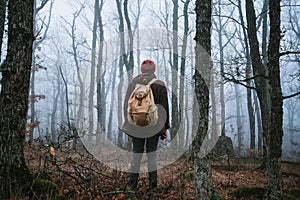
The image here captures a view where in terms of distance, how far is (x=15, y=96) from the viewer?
341cm

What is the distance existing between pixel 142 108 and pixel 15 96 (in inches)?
70.3

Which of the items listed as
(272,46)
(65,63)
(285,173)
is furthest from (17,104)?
(65,63)

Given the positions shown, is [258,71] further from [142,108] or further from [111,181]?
[111,181]

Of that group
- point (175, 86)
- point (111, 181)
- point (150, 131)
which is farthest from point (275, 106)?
point (175, 86)

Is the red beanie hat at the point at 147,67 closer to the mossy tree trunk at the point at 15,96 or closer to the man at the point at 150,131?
the man at the point at 150,131

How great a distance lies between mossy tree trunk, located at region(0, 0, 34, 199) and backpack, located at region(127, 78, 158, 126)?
1.55 metres

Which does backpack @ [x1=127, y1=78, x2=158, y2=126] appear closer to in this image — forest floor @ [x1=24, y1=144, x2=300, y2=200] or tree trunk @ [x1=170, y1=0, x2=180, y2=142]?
forest floor @ [x1=24, y1=144, x2=300, y2=200]

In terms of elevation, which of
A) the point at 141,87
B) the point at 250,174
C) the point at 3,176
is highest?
the point at 141,87

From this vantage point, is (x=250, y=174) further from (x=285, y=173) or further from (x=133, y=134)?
(x=133, y=134)

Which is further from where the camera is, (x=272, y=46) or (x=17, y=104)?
(x=272, y=46)

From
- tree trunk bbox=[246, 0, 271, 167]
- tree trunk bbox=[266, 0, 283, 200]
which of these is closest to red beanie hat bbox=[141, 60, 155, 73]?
tree trunk bbox=[266, 0, 283, 200]

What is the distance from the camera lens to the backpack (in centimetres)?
402

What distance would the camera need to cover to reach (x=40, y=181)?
3.48 m

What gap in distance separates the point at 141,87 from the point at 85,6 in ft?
86.5
